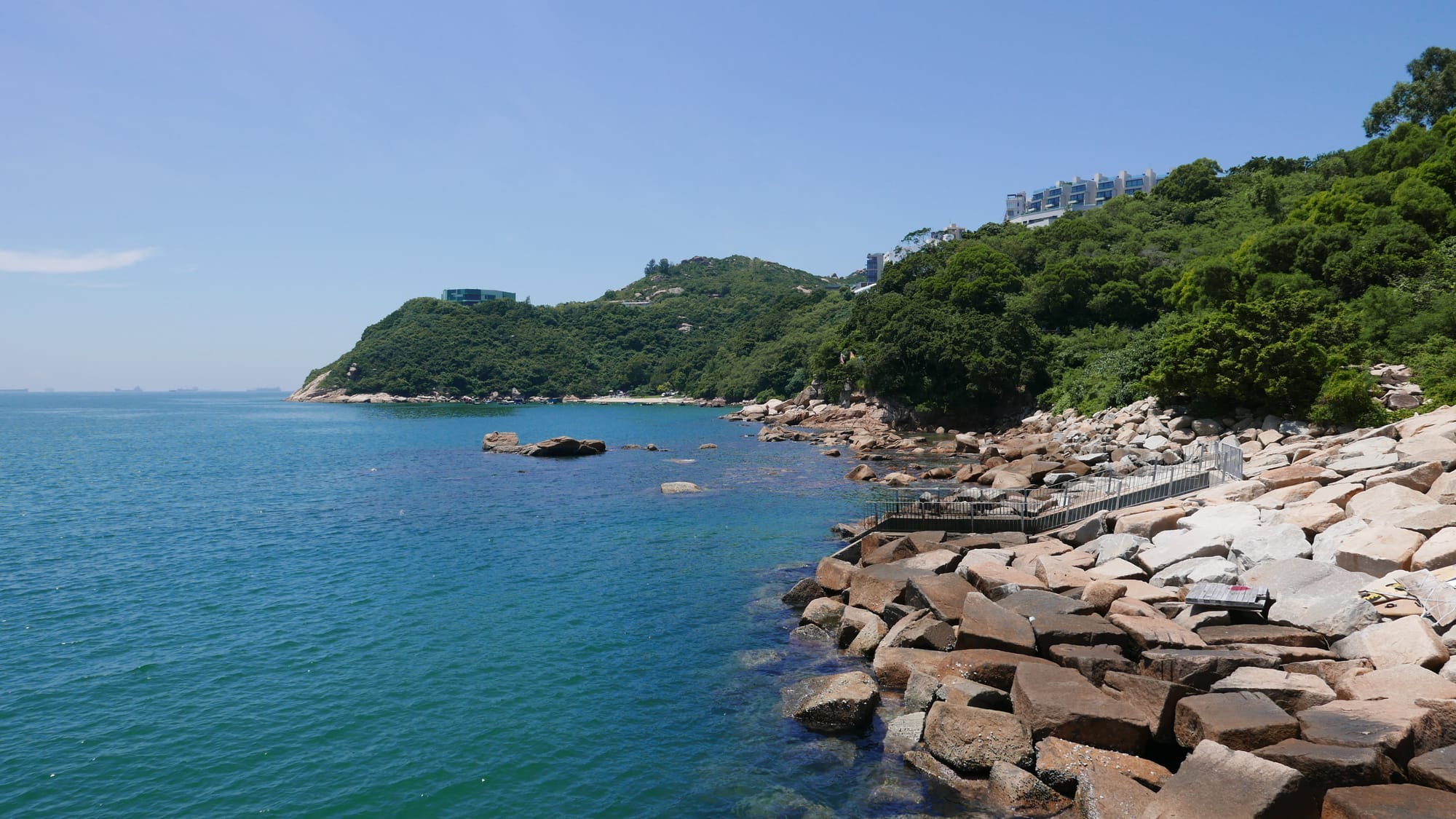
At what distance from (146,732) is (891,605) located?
48.3 feet

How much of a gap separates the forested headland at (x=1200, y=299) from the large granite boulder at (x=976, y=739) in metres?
27.2

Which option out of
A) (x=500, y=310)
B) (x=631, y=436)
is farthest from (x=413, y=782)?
(x=500, y=310)

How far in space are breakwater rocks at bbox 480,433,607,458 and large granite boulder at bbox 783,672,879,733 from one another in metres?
45.6

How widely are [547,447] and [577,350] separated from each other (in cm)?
13105

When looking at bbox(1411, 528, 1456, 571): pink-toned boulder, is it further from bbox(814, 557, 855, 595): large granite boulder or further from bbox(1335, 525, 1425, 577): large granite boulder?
bbox(814, 557, 855, 595): large granite boulder

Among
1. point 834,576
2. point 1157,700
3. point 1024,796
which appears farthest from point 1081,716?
point 834,576

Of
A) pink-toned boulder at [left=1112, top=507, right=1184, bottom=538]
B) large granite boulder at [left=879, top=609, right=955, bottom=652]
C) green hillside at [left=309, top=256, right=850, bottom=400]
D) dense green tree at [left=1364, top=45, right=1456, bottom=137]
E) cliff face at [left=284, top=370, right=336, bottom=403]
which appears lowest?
large granite boulder at [left=879, top=609, right=955, bottom=652]

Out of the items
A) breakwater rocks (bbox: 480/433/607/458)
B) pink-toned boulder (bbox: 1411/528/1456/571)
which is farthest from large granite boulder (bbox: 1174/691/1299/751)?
breakwater rocks (bbox: 480/433/607/458)

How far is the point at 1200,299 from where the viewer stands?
50.4 meters

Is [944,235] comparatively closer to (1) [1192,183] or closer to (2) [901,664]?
(1) [1192,183]

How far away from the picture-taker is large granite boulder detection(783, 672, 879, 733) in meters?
12.8

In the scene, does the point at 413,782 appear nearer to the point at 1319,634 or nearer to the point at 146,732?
the point at 146,732

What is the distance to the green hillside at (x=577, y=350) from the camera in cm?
14675

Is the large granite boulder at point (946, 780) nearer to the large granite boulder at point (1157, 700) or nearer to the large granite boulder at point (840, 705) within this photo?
the large granite boulder at point (840, 705)
